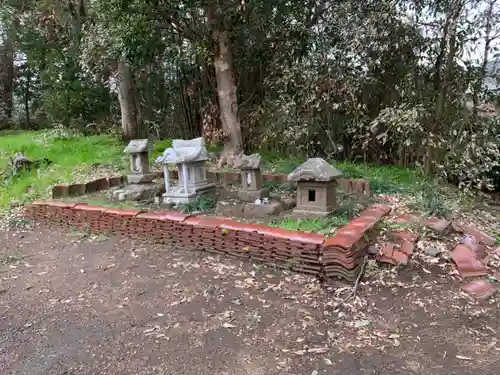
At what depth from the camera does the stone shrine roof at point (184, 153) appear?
14.0ft

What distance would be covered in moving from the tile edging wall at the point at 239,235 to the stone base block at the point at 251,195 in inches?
25.7

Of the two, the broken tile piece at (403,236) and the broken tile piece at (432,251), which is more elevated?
the broken tile piece at (403,236)

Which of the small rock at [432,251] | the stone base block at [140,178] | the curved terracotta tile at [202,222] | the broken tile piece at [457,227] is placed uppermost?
the stone base block at [140,178]

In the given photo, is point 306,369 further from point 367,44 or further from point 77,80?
point 77,80

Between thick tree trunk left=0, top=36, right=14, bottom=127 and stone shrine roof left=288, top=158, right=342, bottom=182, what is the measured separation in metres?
12.1

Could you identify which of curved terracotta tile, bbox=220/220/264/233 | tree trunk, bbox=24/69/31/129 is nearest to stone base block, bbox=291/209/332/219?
curved terracotta tile, bbox=220/220/264/233

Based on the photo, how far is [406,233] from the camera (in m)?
3.30

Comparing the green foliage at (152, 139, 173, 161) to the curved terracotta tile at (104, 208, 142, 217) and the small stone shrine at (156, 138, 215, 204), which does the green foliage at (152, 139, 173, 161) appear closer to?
the small stone shrine at (156, 138, 215, 204)

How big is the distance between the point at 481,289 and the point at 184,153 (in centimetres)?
284

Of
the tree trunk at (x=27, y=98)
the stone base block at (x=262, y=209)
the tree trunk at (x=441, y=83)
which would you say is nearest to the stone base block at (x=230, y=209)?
the stone base block at (x=262, y=209)

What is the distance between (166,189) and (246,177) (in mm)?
939

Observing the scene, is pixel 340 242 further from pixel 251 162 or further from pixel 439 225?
pixel 251 162

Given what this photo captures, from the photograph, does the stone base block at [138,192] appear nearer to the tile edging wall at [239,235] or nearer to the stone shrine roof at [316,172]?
the tile edging wall at [239,235]

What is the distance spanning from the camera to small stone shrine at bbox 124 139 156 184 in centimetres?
482
